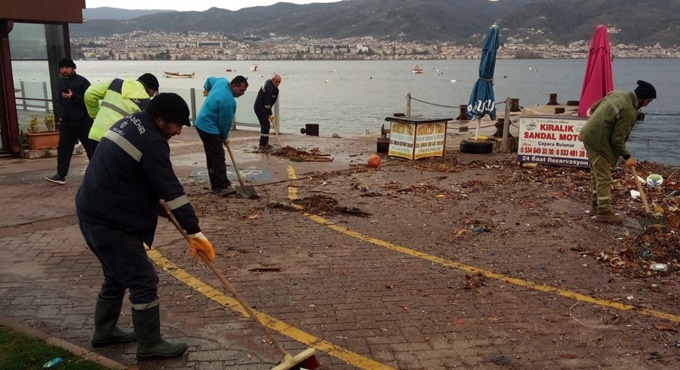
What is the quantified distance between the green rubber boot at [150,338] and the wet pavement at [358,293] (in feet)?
0.24

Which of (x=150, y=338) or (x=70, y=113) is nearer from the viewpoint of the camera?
(x=150, y=338)

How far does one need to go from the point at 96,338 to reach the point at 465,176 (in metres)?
8.22

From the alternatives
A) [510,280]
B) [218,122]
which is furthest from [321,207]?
[510,280]

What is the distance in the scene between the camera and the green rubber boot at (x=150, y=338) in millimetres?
4090

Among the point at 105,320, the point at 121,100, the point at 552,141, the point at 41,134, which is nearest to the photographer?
the point at 105,320

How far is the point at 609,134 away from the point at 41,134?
11.3 m

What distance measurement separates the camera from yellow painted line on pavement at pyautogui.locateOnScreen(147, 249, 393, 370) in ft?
13.8

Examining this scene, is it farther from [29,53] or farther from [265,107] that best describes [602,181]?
[29,53]

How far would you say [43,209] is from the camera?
834 centimetres

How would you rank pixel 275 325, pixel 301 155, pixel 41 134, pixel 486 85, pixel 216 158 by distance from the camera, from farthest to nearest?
pixel 486 85 < pixel 301 155 < pixel 41 134 < pixel 216 158 < pixel 275 325

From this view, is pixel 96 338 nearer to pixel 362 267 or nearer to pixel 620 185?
pixel 362 267

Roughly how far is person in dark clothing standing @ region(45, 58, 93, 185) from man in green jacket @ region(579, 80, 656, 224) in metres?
7.81

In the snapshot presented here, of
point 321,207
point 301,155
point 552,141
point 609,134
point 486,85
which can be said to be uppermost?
point 486,85

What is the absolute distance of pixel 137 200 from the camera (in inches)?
157
